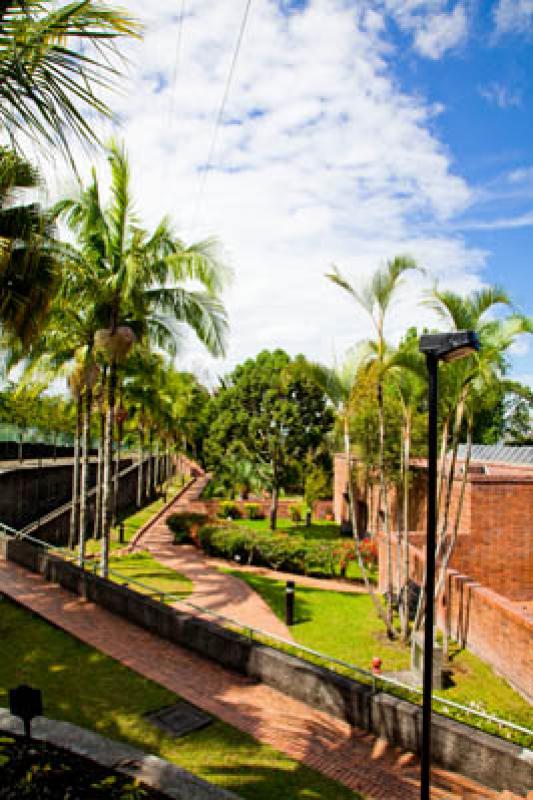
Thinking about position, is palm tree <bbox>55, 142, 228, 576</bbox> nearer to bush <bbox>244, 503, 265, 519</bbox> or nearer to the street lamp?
the street lamp

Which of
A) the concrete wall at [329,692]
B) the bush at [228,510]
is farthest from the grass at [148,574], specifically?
the bush at [228,510]

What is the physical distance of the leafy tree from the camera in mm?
27625

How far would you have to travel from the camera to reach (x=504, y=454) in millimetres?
26359

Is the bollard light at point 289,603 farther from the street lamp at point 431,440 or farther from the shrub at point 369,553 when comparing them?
the street lamp at point 431,440

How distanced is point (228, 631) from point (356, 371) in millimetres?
5599

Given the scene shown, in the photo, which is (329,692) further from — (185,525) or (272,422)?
(272,422)

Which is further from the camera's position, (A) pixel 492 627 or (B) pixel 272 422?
(B) pixel 272 422

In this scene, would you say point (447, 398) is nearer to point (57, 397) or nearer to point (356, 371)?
point (356, 371)

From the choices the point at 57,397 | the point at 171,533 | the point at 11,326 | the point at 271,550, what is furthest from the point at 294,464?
the point at 11,326

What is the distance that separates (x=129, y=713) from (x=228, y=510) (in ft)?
73.3

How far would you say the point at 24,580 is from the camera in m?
12.9

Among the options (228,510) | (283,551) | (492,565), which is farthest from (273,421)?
(492,565)

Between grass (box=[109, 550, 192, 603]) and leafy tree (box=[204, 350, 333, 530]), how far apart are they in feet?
32.8

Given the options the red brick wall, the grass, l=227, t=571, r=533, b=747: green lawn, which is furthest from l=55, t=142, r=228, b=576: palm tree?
the red brick wall
